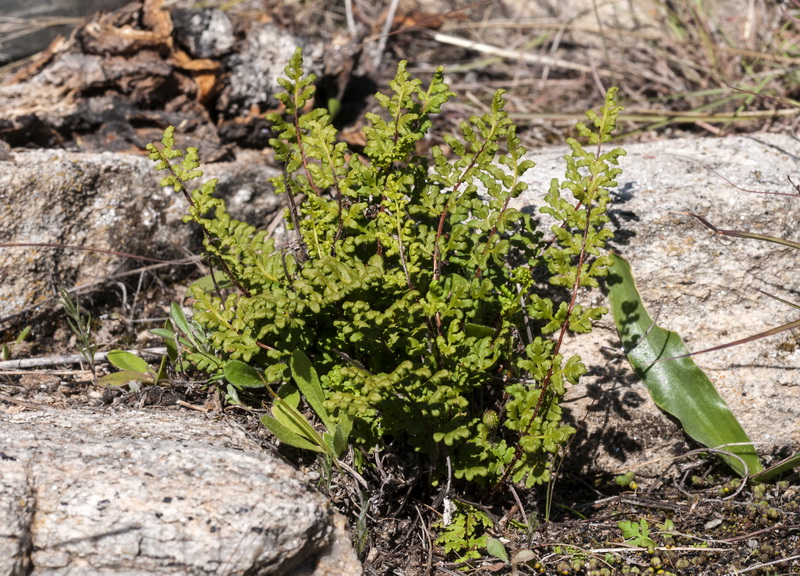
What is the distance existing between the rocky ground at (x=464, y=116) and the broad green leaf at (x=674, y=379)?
0.12m

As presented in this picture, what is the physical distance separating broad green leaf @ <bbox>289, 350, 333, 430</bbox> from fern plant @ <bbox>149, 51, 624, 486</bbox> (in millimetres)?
38

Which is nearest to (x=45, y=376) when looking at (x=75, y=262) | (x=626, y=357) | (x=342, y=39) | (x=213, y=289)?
(x=75, y=262)

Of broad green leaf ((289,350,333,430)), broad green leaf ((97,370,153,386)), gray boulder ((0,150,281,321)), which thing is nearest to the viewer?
broad green leaf ((289,350,333,430))

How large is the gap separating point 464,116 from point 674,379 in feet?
7.83

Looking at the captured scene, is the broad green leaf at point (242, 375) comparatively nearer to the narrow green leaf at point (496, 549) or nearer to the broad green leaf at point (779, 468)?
the narrow green leaf at point (496, 549)

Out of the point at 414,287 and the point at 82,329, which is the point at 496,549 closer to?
the point at 414,287

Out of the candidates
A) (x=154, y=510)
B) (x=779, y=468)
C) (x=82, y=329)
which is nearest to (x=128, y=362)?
(x=82, y=329)

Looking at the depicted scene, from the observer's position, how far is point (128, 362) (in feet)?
9.85

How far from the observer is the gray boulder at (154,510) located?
2.08 m

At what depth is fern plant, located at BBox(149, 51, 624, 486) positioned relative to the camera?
2412 millimetres

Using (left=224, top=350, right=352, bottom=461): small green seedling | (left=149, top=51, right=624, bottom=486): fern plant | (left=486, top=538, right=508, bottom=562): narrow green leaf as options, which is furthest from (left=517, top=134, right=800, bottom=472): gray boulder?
(left=224, top=350, right=352, bottom=461): small green seedling

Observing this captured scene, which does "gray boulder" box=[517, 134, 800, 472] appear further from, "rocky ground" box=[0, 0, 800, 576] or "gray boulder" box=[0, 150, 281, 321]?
"gray boulder" box=[0, 150, 281, 321]

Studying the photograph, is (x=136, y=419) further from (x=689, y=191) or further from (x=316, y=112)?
(x=689, y=191)

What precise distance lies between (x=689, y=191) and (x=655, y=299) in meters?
0.56
